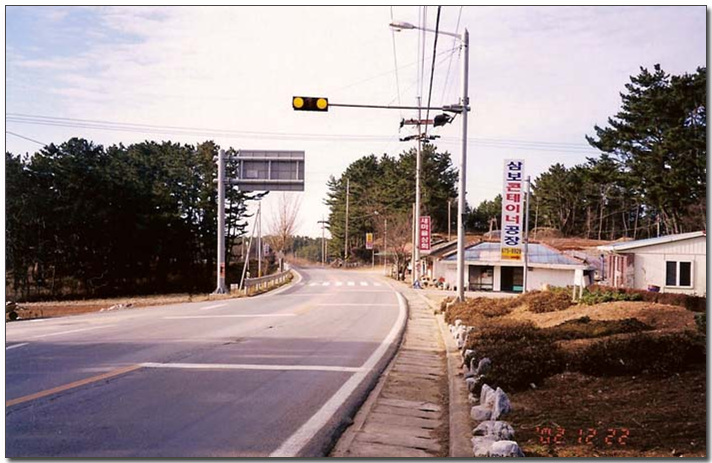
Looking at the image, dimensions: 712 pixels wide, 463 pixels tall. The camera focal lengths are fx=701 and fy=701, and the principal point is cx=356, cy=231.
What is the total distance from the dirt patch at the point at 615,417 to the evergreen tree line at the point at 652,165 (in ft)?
5.75

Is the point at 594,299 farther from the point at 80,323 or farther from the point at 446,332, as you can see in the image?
the point at 80,323

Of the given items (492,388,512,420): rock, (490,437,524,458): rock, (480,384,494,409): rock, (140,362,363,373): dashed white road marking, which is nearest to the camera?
(490,437,524,458): rock

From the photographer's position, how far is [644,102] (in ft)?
25.5

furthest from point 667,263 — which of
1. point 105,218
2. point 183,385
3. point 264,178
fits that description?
point 264,178

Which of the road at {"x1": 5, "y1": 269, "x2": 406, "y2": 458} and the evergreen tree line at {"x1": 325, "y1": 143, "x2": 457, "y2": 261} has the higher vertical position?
the evergreen tree line at {"x1": 325, "y1": 143, "x2": 457, "y2": 261}

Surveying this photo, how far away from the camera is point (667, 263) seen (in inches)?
408

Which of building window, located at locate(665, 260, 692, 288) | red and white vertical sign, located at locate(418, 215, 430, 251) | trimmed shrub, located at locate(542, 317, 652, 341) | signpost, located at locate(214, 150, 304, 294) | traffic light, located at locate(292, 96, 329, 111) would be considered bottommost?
trimmed shrub, located at locate(542, 317, 652, 341)

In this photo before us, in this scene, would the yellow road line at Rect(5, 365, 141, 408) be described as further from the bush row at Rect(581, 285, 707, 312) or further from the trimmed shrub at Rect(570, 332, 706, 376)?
the bush row at Rect(581, 285, 707, 312)

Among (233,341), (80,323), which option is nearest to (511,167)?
(233,341)

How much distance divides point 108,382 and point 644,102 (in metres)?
7.04

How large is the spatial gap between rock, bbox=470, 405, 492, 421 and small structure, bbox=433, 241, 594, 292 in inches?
995

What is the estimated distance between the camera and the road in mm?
6055

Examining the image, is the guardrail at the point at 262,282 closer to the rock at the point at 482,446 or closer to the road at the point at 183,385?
the road at the point at 183,385

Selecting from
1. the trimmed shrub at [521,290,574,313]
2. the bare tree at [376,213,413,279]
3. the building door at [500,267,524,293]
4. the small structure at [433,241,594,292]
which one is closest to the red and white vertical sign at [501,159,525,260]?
the trimmed shrub at [521,290,574,313]
